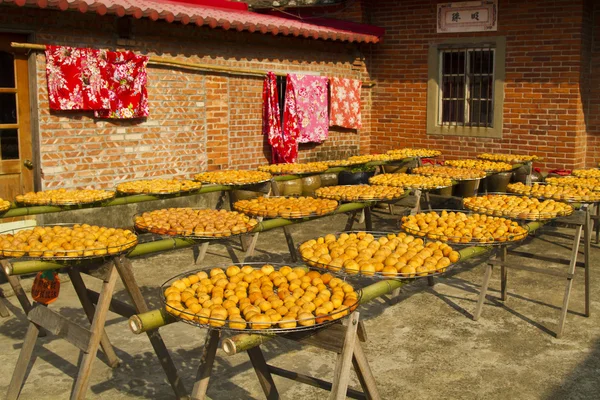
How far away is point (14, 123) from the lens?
28.0 feet

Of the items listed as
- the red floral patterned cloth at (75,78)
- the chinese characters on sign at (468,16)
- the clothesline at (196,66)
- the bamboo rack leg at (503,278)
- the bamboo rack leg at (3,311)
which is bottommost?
the bamboo rack leg at (3,311)

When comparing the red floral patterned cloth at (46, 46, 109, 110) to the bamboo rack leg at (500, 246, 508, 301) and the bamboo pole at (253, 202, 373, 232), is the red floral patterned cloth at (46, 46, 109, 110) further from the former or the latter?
the bamboo rack leg at (500, 246, 508, 301)

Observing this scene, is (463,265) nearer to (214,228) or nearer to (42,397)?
(214,228)

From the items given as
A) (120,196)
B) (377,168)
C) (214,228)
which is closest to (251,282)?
(214,228)

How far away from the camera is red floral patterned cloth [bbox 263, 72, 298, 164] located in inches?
469

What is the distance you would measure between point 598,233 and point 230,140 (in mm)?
5716

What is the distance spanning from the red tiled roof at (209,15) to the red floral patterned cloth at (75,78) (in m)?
0.63

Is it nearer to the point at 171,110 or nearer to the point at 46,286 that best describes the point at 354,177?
the point at 171,110

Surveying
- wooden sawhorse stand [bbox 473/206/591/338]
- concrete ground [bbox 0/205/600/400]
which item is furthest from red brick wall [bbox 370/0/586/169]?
wooden sawhorse stand [bbox 473/206/591/338]

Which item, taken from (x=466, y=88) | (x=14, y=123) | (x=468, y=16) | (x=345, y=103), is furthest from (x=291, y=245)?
(x=468, y=16)

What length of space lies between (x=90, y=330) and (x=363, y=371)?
5.78 feet

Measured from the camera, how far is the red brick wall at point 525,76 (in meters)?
12.1

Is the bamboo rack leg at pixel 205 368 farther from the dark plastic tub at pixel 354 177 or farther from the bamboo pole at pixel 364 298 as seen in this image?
the dark plastic tub at pixel 354 177

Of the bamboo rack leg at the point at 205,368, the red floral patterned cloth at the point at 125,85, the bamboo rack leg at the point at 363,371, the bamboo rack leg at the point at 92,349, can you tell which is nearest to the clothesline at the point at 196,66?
the red floral patterned cloth at the point at 125,85
